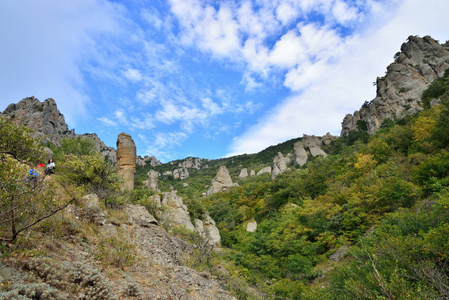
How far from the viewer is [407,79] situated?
46.6 m

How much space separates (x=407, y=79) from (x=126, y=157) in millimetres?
56653

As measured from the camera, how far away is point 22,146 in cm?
529

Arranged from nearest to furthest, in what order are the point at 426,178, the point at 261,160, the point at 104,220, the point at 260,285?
the point at 104,220 < the point at 260,285 < the point at 426,178 < the point at 261,160

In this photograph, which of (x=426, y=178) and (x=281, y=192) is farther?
(x=281, y=192)

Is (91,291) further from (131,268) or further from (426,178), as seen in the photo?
(426,178)

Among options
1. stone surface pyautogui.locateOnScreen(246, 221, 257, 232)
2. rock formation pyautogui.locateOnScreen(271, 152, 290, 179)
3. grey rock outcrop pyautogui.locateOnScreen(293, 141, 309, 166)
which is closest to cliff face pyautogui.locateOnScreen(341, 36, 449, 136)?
A: grey rock outcrop pyautogui.locateOnScreen(293, 141, 309, 166)

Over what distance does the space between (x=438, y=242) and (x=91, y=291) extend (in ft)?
27.3

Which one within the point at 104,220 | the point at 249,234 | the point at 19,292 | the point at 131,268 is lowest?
the point at 249,234

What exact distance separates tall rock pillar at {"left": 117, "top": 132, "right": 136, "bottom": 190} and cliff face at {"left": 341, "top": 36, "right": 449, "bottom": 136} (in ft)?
149

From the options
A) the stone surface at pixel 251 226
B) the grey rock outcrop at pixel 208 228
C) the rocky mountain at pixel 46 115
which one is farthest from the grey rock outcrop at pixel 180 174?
the grey rock outcrop at pixel 208 228

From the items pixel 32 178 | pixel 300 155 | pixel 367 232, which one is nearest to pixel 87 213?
pixel 32 178

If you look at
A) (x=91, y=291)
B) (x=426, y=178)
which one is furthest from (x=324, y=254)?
(x=91, y=291)

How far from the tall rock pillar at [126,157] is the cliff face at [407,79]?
45.3m

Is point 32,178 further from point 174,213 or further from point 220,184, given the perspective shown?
point 220,184
